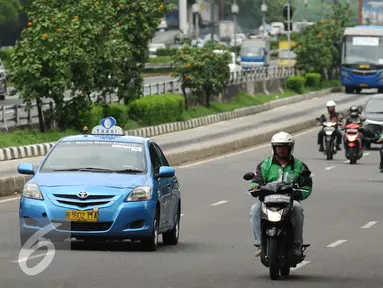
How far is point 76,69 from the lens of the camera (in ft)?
127

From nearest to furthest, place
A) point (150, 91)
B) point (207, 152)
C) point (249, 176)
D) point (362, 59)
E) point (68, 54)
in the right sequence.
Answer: point (249, 176)
point (68, 54)
point (207, 152)
point (150, 91)
point (362, 59)

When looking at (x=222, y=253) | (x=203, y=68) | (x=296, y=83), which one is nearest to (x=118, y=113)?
(x=203, y=68)

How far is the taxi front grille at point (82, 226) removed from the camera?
1462 cm

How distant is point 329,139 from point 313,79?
35706 mm

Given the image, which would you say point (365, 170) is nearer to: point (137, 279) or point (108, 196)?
point (108, 196)

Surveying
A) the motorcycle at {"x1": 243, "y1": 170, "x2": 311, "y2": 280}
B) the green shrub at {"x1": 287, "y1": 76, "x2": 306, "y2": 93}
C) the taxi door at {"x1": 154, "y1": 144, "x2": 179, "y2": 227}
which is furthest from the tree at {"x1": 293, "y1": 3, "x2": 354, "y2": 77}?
the motorcycle at {"x1": 243, "y1": 170, "x2": 311, "y2": 280}

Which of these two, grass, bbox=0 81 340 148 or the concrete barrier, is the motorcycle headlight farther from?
grass, bbox=0 81 340 148

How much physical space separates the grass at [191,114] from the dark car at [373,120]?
714cm

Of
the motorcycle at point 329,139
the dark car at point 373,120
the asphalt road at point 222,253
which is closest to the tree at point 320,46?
the dark car at point 373,120

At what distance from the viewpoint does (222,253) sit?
15297mm

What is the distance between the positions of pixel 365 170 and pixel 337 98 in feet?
115

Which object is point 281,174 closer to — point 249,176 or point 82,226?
point 249,176

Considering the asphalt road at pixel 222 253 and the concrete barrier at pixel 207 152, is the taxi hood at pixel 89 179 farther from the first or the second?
the concrete barrier at pixel 207 152

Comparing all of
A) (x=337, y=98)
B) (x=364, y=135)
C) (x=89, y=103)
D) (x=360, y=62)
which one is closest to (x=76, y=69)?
(x=89, y=103)
